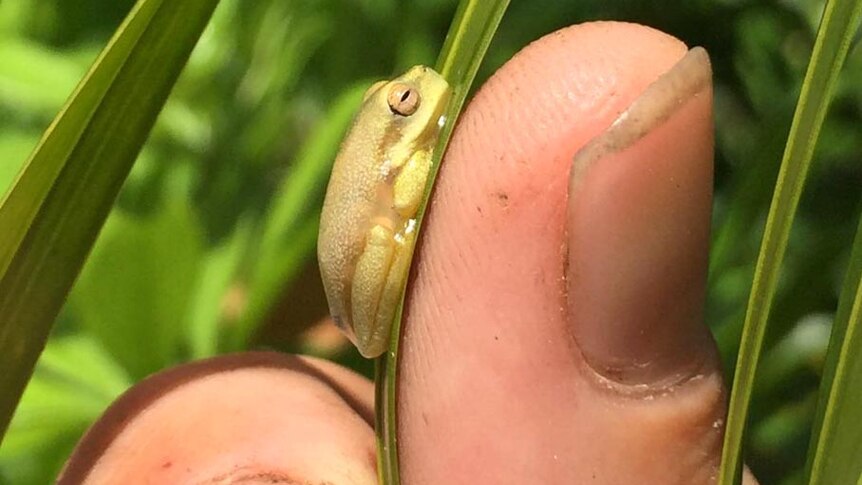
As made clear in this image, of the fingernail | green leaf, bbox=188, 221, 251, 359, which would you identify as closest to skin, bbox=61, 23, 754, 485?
the fingernail

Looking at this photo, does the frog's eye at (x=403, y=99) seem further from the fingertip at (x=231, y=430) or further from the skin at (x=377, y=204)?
the fingertip at (x=231, y=430)

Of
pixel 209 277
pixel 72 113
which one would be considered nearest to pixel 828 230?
pixel 209 277

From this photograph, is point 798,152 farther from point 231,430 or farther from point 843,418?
point 231,430

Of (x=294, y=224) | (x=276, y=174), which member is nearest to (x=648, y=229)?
(x=294, y=224)

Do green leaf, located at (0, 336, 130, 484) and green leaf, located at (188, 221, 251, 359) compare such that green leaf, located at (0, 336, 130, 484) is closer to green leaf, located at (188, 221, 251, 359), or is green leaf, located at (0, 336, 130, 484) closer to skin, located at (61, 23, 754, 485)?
green leaf, located at (188, 221, 251, 359)

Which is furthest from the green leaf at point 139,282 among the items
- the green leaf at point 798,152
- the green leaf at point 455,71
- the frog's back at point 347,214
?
the green leaf at point 798,152

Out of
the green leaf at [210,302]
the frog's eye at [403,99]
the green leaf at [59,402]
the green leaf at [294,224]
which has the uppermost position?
the frog's eye at [403,99]

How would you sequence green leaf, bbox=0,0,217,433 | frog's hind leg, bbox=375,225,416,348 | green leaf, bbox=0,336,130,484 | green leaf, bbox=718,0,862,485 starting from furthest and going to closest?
green leaf, bbox=0,336,130,484
frog's hind leg, bbox=375,225,416,348
green leaf, bbox=0,0,217,433
green leaf, bbox=718,0,862,485
